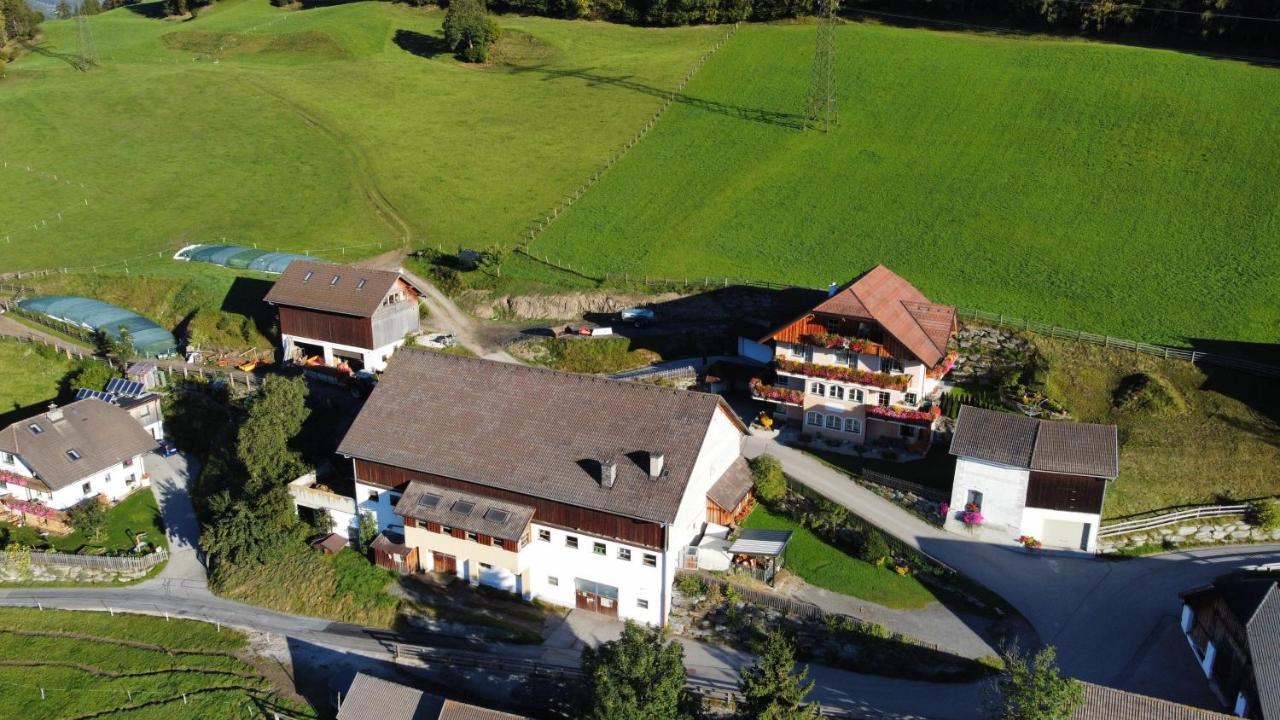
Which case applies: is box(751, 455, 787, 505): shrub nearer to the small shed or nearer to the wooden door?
the small shed

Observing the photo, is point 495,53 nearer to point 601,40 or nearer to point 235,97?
point 601,40

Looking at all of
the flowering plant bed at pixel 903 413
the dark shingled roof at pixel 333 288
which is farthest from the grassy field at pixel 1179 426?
the dark shingled roof at pixel 333 288

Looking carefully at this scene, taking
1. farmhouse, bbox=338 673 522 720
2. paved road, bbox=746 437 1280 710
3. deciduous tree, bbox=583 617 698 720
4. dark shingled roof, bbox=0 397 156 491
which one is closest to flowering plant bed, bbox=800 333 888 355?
paved road, bbox=746 437 1280 710

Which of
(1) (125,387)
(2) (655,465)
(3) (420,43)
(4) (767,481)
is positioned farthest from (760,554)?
(3) (420,43)

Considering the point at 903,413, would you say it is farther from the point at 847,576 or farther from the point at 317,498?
the point at 317,498

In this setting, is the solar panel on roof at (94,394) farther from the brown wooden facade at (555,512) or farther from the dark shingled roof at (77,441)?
the brown wooden facade at (555,512)
